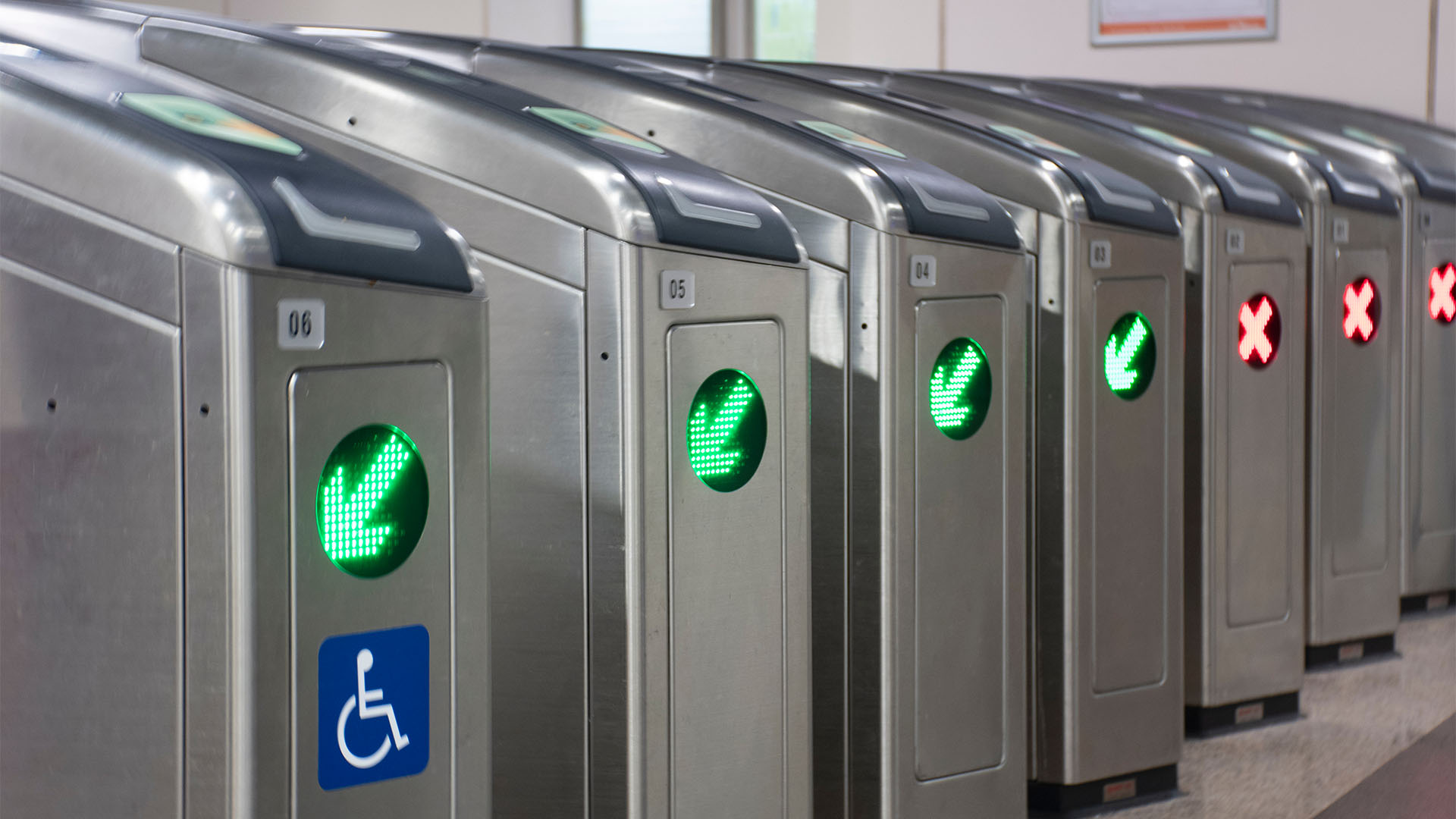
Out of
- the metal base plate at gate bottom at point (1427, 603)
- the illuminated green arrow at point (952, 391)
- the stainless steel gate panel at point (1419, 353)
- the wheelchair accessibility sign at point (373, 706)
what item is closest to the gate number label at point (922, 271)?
the illuminated green arrow at point (952, 391)

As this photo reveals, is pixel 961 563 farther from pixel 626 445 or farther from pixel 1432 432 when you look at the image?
pixel 1432 432

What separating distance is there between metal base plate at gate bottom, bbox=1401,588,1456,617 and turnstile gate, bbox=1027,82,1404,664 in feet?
1.49

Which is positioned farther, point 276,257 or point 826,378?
point 826,378

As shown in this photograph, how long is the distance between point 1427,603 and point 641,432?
2.97 metres

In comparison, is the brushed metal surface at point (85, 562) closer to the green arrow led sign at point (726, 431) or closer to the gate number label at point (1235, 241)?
the green arrow led sign at point (726, 431)

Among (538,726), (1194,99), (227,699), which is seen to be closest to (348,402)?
(227,699)

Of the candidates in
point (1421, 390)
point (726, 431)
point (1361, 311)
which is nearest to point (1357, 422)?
point (1361, 311)

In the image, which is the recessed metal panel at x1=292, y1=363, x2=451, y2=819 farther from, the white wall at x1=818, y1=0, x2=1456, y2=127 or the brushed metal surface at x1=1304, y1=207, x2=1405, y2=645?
the white wall at x1=818, y1=0, x2=1456, y2=127

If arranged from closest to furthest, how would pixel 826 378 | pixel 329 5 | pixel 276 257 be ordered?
pixel 276 257 → pixel 826 378 → pixel 329 5

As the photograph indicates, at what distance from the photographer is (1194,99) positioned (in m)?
4.27

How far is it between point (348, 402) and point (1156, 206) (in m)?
1.67

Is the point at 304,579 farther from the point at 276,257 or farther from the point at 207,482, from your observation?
the point at 276,257

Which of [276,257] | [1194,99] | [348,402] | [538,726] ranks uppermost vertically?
[1194,99]

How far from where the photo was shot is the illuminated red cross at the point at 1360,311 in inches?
131
